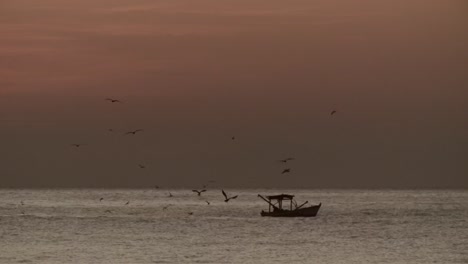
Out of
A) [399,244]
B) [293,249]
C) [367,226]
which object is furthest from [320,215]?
[293,249]

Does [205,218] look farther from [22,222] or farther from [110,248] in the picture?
[110,248]

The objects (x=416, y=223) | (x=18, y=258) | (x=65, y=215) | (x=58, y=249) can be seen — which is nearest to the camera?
(x=18, y=258)

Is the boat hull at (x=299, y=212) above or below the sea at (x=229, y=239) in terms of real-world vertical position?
above

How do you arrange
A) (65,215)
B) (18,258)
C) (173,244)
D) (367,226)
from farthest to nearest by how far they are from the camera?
1. (65,215)
2. (367,226)
3. (173,244)
4. (18,258)

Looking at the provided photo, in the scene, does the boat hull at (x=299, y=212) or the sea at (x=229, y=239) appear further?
the boat hull at (x=299, y=212)

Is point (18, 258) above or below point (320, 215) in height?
below

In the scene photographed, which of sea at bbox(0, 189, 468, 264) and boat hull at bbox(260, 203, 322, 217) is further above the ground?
boat hull at bbox(260, 203, 322, 217)

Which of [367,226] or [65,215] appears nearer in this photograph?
[367,226]

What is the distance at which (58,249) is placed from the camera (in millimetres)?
53000

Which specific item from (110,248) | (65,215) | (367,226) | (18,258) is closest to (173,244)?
(110,248)

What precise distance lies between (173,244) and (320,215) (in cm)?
3921

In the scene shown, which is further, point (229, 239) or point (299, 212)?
point (299, 212)

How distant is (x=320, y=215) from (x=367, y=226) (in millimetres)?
17975

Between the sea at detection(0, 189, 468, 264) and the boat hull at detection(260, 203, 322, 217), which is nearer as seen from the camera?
the sea at detection(0, 189, 468, 264)
